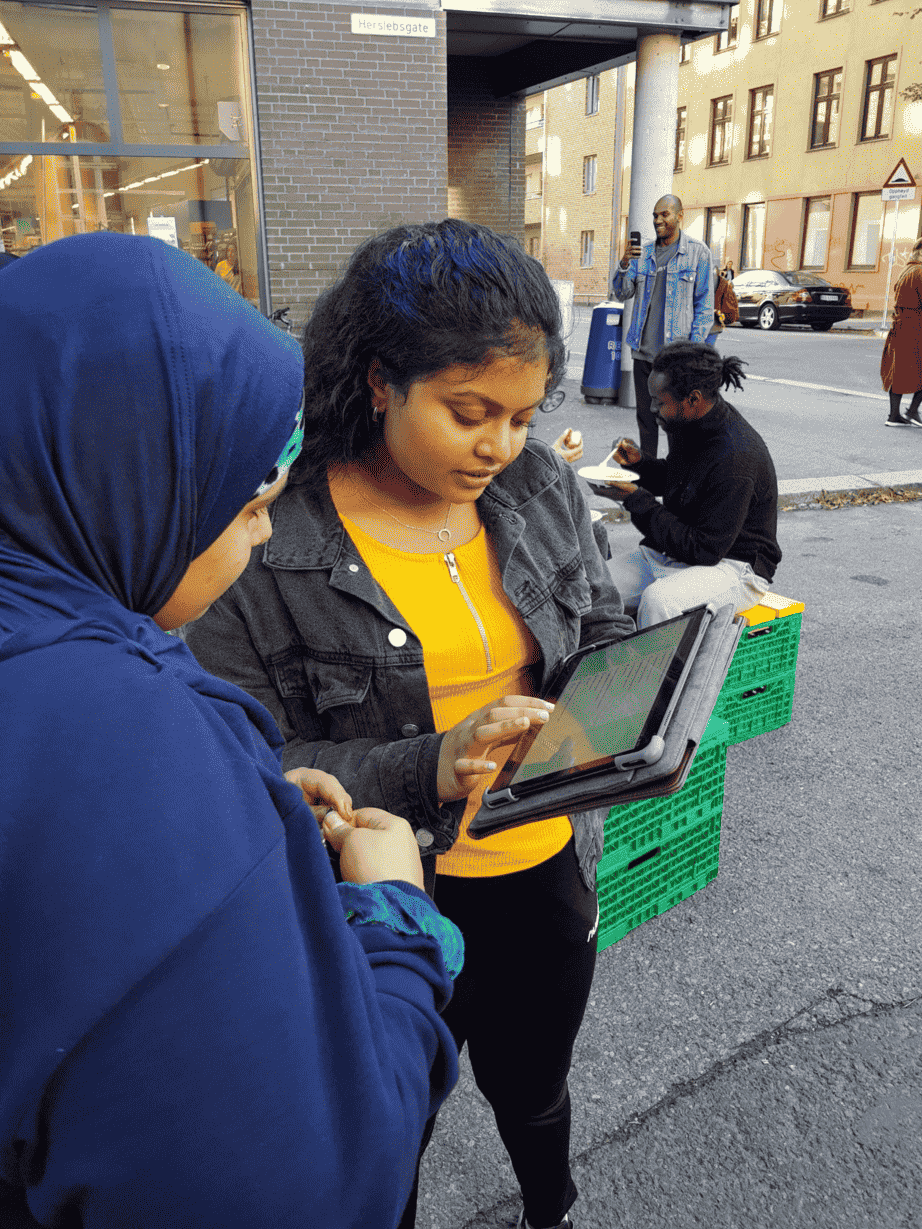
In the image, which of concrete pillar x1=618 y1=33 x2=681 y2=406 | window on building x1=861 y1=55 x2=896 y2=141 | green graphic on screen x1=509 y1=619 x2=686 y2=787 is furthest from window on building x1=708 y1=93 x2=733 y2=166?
green graphic on screen x1=509 y1=619 x2=686 y2=787

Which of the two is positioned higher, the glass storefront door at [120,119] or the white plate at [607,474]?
the glass storefront door at [120,119]

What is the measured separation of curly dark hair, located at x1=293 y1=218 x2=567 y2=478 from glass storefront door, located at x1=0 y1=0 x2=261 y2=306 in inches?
306

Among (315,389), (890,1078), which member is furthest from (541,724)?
(890,1078)

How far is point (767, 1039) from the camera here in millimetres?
2449

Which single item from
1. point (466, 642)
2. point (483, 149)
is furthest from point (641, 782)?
point (483, 149)

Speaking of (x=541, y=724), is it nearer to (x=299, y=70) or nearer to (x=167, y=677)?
(x=167, y=677)

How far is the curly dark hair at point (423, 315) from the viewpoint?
1394mm

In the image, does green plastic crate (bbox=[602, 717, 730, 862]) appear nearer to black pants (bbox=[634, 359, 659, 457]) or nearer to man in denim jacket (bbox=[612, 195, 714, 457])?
man in denim jacket (bbox=[612, 195, 714, 457])

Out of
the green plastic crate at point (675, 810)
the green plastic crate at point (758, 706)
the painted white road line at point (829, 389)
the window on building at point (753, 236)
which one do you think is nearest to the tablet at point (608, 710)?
the green plastic crate at point (675, 810)

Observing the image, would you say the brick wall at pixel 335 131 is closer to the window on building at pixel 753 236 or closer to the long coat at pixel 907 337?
the long coat at pixel 907 337

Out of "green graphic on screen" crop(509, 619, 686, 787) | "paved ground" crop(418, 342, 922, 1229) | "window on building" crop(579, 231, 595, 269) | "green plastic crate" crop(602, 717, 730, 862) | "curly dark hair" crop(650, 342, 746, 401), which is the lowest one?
"paved ground" crop(418, 342, 922, 1229)

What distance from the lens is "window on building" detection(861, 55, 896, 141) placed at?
2614 cm

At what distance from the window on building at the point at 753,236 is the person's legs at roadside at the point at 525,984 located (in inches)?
1306

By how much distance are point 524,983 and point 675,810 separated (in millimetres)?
1329
